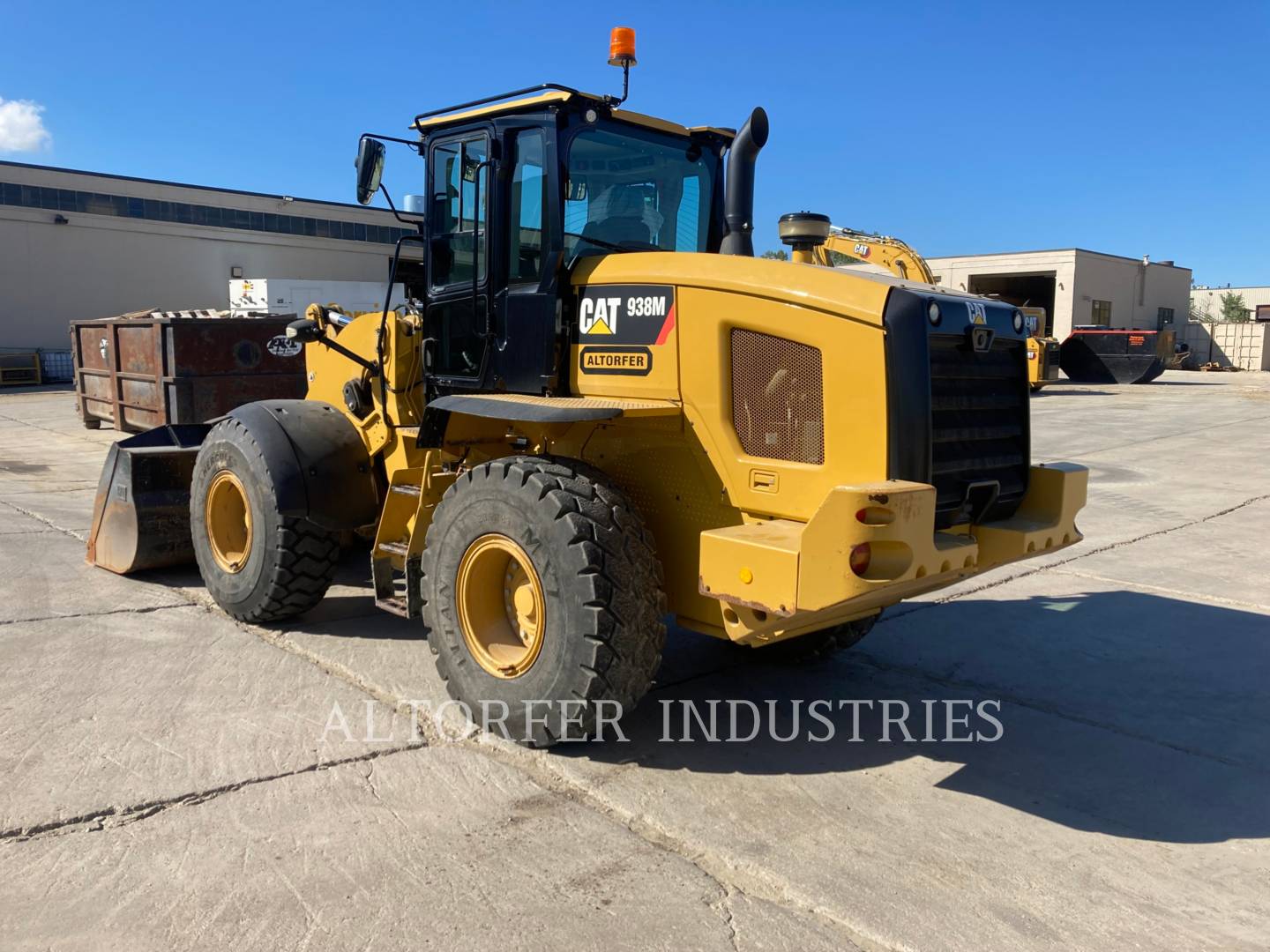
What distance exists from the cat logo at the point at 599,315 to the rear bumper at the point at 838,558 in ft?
3.56

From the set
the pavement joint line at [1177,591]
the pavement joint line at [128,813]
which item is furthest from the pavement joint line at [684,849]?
the pavement joint line at [1177,591]

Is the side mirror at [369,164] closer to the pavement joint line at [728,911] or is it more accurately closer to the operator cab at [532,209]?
the operator cab at [532,209]

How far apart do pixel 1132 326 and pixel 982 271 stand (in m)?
8.61

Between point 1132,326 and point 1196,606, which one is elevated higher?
point 1132,326

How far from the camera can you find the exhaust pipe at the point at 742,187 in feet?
15.5

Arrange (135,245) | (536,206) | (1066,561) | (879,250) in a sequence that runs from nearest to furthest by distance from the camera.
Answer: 1. (536,206)
2. (1066,561)
3. (879,250)
4. (135,245)

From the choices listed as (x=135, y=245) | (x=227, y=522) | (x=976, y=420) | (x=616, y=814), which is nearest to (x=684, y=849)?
(x=616, y=814)

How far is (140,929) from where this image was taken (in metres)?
2.91

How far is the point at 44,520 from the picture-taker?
28.7ft

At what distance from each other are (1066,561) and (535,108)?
18.5 feet

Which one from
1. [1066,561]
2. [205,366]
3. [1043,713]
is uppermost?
[205,366]

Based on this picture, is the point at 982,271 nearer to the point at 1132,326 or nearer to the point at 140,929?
the point at 1132,326

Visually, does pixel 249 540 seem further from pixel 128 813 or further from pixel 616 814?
pixel 616 814

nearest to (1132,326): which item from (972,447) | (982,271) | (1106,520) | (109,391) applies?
(982,271)
